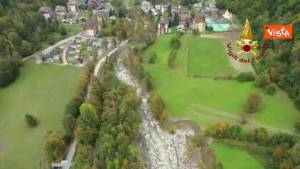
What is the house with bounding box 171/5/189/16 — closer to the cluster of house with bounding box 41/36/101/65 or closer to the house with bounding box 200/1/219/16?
the house with bounding box 200/1/219/16

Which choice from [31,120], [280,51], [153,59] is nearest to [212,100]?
[280,51]

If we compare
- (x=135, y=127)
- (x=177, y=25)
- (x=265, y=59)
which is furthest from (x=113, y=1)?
(x=135, y=127)

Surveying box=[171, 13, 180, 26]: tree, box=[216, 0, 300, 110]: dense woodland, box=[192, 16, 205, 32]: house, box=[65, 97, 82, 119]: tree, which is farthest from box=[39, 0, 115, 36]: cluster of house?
box=[216, 0, 300, 110]: dense woodland

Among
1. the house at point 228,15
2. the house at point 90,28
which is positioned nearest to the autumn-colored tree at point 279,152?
the house at point 228,15

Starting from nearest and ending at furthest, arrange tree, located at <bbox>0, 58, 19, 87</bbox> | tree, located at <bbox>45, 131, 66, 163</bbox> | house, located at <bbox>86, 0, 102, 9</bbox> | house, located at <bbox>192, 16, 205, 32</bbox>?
tree, located at <bbox>45, 131, 66, 163</bbox>, tree, located at <bbox>0, 58, 19, 87</bbox>, house, located at <bbox>192, 16, 205, 32</bbox>, house, located at <bbox>86, 0, 102, 9</bbox>

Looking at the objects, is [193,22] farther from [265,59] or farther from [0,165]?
[0,165]

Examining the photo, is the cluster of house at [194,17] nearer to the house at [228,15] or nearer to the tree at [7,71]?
the house at [228,15]
